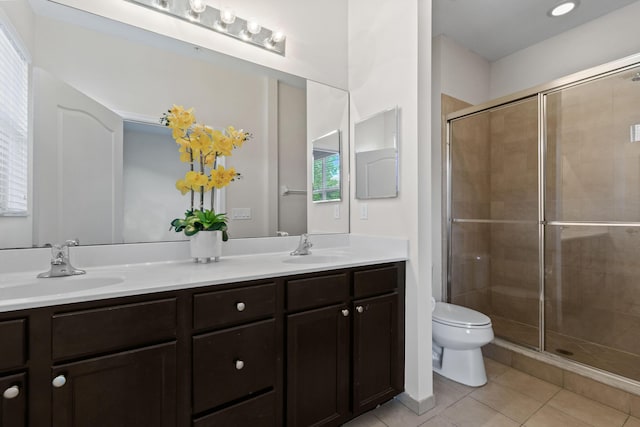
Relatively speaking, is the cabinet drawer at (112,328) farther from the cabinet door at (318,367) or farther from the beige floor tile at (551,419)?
the beige floor tile at (551,419)

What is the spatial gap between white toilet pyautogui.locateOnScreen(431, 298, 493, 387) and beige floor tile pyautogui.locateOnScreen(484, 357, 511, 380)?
0.42 feet

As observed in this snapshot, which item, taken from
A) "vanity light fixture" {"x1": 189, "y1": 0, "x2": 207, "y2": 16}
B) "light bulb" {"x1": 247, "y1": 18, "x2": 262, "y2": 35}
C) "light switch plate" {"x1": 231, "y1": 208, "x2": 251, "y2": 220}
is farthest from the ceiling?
"light switch plate" {"x1": 231, "y1": 208, "x2": 251, "y2": 220}

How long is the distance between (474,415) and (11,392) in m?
1.98

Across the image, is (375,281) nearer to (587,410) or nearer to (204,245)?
(204,245)

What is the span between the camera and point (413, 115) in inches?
64.6

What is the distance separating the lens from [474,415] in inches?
62.9

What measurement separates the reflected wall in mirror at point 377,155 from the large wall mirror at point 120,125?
0.61 m

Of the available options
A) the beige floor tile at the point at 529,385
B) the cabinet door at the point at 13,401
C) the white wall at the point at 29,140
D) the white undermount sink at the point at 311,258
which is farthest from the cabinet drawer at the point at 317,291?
the beige floor tile at the point at 529,385

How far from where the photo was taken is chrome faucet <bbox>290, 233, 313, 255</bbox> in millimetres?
1747

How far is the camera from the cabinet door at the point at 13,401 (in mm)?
756

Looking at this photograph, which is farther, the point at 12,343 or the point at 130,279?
the point at 130,279

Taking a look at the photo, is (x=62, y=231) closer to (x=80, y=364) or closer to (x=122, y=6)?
(x=80, y=364)

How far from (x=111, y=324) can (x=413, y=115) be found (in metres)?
1.66

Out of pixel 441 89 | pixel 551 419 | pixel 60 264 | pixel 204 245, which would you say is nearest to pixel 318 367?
pixel 204 245
